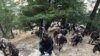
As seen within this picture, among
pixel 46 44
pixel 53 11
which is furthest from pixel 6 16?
pixel 46 44

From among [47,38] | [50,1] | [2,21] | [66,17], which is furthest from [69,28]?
[47,38]

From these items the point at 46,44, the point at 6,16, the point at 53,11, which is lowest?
the point at 6,16

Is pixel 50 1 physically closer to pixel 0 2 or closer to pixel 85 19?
pixel 85 19

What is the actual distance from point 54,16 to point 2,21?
7041 mm

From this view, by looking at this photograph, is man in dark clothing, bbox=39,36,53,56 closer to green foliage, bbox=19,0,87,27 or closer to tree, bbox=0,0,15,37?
green foliage, bbox=19,0,87,27

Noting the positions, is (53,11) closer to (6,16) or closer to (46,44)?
(6,16)

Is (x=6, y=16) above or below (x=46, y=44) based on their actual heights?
below

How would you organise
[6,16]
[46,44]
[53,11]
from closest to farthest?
[46,44], [53,11], [6,16]

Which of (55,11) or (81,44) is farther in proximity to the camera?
(55,11)

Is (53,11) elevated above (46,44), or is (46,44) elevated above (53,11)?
(46,44)

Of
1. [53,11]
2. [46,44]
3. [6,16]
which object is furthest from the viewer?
[6,16]

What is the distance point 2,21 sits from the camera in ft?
90.4

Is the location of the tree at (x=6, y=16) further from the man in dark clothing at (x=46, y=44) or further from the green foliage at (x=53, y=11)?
the man in dark clothing at (x=46, y=44)

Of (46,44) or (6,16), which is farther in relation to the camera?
(6,16)
